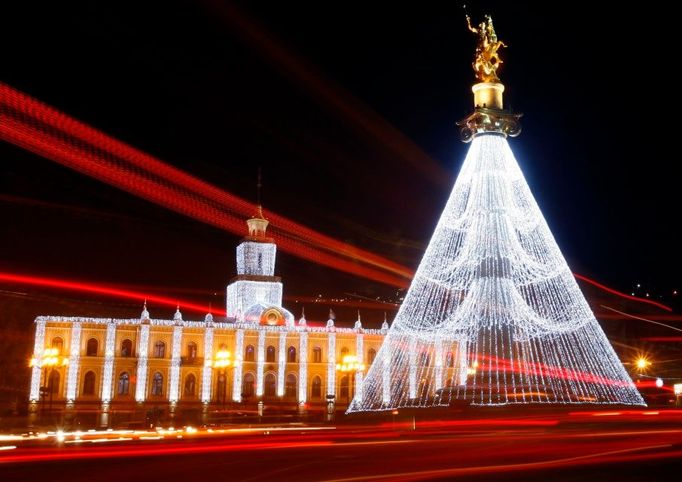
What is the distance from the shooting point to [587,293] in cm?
5250

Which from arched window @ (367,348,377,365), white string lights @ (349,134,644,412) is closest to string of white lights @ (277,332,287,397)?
arched window @ (367,348,377,365)

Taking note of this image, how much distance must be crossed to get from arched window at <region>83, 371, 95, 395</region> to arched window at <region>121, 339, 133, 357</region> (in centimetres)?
220

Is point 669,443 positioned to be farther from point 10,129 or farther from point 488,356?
point 10,129

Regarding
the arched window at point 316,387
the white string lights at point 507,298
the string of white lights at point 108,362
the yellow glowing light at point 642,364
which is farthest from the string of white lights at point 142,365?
the yellow glowing light at point 642,364

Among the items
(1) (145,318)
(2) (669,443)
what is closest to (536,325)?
(2) (669,443)

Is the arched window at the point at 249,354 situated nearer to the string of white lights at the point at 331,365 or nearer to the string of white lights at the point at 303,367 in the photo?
the string of white lights at the point at 303,367

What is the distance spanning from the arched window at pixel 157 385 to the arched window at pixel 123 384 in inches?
60.6

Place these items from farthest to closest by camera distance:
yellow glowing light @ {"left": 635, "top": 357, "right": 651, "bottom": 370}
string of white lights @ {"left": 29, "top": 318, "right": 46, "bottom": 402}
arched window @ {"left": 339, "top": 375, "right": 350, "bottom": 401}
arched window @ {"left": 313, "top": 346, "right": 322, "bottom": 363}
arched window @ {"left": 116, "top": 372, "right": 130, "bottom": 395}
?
arched window @ {"left": 313, "top": 346, "right": 322, "bottom": 363}, arched window @ {"left": 339, "top": 375, "right": 350, "bottom": 401}, arched window @ {"left": 116, "top": 372, "right": 130, "bottom": 395}, yellow glowing light @ {"left": 635, "top": 357, "right": 651, "bottom": 370}, string of white lights @ {"left": 29, "top": 318, "right": 46, "bottom": 402}

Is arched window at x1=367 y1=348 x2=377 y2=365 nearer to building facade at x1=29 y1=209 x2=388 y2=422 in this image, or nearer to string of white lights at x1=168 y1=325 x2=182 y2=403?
building facade at x1=29 y1=209 x2=388 y2=422

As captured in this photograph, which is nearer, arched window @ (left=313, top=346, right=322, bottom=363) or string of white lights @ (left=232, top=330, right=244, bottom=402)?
string of white lights @ (left=232, top=330, right=244, bottom=402)

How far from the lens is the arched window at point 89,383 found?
42625mm

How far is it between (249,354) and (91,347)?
384 inches

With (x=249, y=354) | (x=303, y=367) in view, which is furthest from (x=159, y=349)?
(x=303, y=367)

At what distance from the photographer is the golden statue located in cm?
2811
